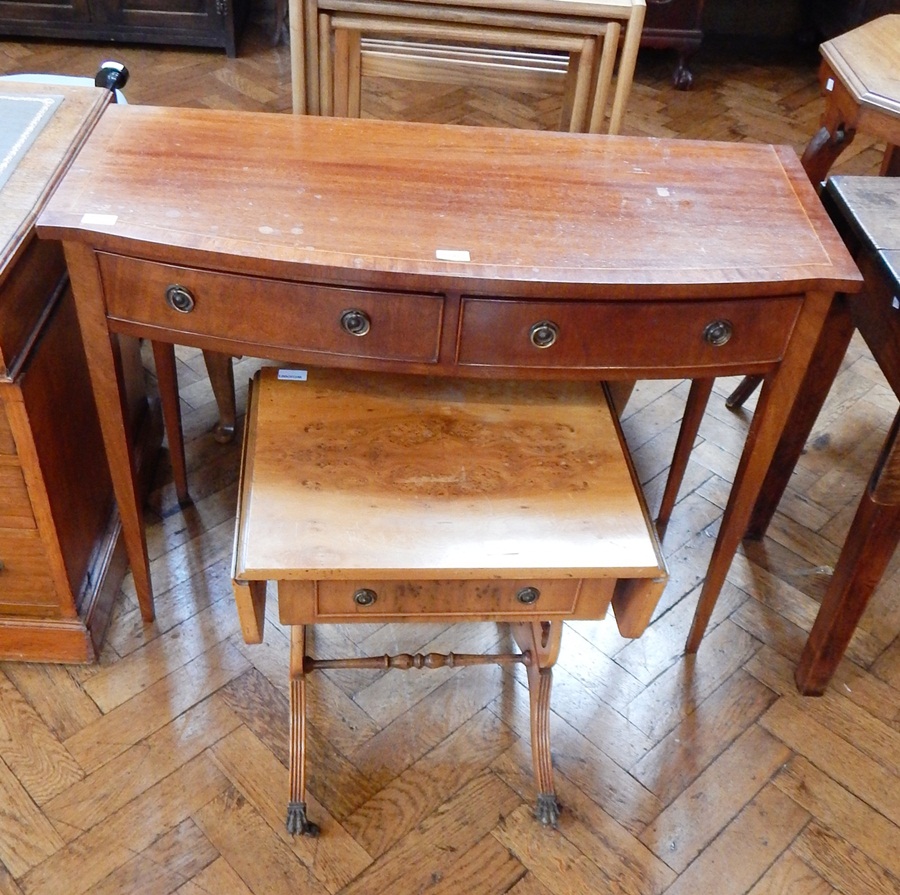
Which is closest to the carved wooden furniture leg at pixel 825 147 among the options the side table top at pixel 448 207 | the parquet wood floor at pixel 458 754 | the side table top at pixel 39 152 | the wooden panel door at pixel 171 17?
the side table top at pixel 448 207

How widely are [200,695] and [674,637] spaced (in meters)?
0.75

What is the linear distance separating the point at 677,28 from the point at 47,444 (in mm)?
2516

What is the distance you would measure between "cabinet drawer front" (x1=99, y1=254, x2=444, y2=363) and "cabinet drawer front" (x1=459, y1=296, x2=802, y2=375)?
0.18ft

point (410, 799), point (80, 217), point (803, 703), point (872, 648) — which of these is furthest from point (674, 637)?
point (80, 217)

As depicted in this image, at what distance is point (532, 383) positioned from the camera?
1.22 m

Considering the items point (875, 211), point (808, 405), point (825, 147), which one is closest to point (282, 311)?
point (875, 211)

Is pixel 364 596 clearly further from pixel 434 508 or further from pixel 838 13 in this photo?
pixel 838 13

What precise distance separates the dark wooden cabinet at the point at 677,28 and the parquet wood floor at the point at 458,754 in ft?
6.22

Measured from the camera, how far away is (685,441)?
1.48 m

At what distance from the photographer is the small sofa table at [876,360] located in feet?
3.82

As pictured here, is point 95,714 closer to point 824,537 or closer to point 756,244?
point 756,244

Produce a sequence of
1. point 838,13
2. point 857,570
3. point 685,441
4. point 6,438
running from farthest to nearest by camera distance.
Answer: point 838,13, point 685,441, point 857,570, point 6,438

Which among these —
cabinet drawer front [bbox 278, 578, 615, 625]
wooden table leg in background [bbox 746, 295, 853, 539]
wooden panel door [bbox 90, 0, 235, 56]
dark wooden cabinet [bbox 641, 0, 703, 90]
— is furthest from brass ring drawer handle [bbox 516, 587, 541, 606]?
wooden panel door [bbox 90, 0, 235, 56]

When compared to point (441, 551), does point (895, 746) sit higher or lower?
lower
